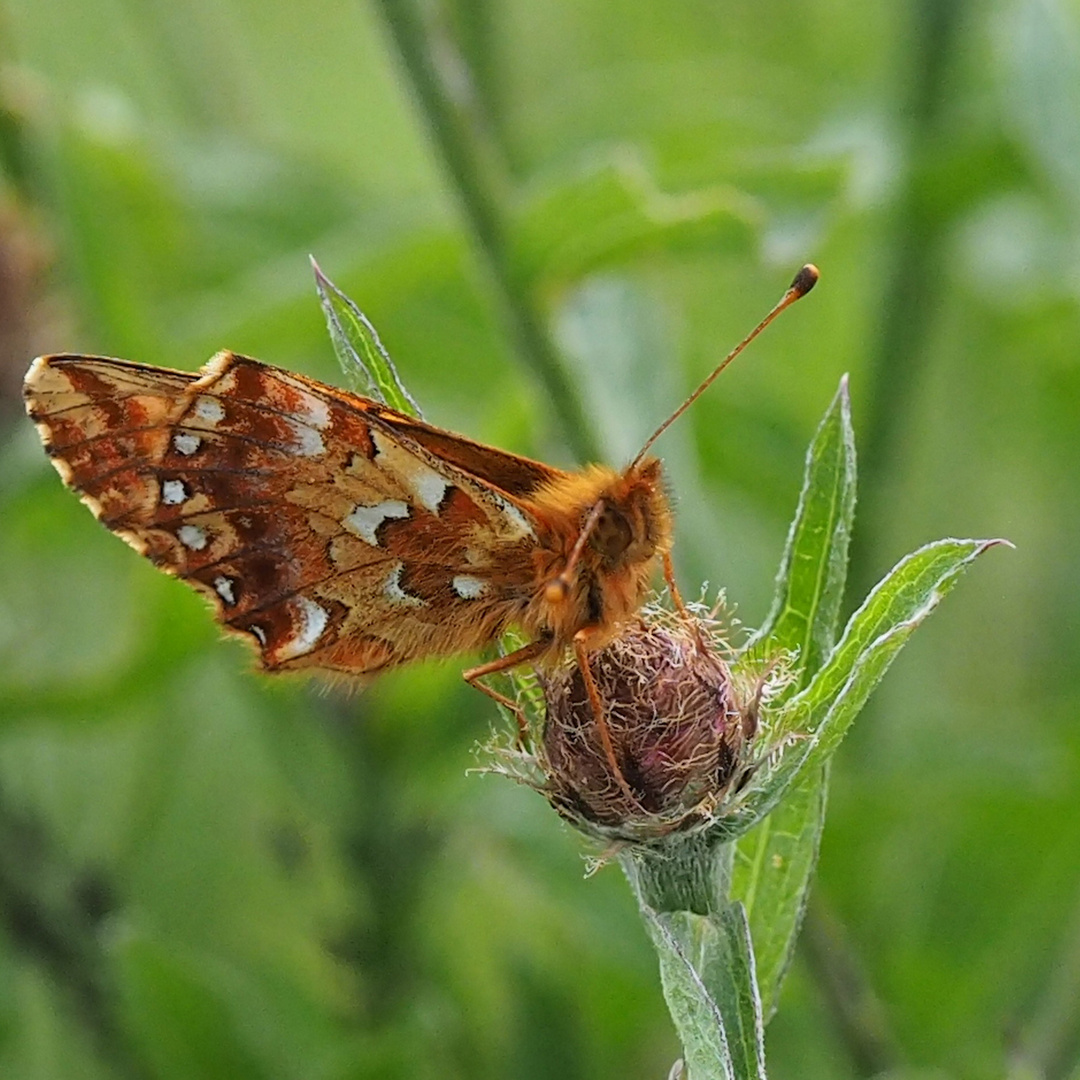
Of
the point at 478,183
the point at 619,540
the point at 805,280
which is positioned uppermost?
the point at 478,183

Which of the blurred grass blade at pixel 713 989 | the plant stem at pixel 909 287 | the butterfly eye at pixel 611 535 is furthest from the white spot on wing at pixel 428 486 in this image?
the plant stem at pixel 909 287

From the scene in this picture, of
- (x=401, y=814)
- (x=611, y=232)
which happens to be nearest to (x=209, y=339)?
(x=611, y=232)

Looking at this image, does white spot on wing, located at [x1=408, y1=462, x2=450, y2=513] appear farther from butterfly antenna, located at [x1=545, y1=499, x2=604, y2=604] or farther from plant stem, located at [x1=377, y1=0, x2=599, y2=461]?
plant stem, located at [x1=377, y1=0, x2=599, y2=461]

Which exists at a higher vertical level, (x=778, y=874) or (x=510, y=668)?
(x=510, y=668)

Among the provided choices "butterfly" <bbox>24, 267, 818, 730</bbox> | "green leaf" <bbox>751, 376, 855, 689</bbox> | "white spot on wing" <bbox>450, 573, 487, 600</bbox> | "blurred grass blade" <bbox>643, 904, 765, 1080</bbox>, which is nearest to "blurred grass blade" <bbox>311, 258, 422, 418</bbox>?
"butterfly" <bbox>24, 267, 818, 730</bbox>

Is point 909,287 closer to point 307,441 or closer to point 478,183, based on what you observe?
point 478,183

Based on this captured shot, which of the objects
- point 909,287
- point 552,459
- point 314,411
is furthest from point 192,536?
point 909,287
